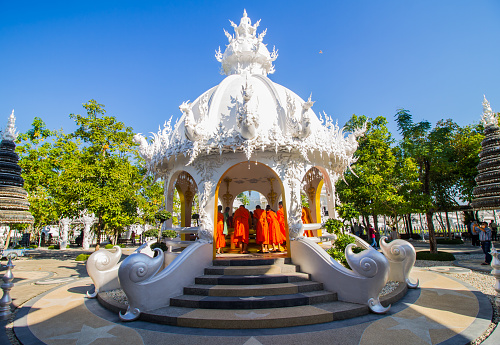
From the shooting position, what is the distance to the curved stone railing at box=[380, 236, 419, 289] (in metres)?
7.56

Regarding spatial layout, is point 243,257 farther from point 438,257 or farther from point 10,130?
point 438,257

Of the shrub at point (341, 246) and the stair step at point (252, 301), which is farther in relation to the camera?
the shrub at point (341, 246)

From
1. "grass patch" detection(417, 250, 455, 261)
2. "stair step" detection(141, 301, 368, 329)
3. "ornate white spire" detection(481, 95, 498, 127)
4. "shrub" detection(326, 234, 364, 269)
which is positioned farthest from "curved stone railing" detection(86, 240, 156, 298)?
"grass patch" detection(417, 250, 455, 261)

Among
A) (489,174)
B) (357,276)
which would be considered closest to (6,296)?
(357,276)

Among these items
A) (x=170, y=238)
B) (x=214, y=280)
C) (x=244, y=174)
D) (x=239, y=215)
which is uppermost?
(x=244, y=174)

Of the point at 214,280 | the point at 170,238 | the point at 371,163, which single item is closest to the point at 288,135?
the point at 214,280

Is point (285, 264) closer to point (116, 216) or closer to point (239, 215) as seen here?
point (239, 215)

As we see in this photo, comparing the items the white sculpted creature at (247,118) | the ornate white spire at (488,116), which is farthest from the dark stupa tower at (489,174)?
the white sculpted creature at (247,118)

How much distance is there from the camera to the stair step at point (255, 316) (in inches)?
189

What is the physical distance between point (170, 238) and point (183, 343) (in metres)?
5.49

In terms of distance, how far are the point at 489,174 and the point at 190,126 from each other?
778 cm

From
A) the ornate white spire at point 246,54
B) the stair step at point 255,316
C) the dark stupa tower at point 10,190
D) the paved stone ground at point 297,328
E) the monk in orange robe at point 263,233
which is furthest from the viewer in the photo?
the ornate white spire at point 246,54

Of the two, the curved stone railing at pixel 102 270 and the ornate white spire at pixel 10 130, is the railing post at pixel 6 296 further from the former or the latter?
the ornate white spire at pixel 10 130

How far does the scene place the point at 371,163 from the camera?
56.6 feet
